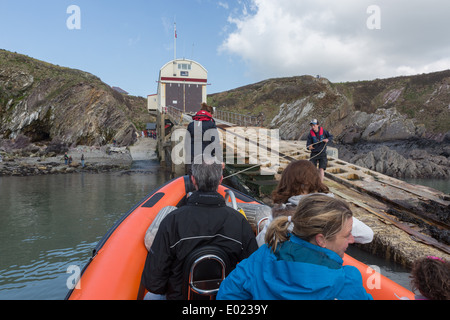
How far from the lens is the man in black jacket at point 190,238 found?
2021mm

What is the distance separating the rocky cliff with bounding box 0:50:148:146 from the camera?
32.3 m

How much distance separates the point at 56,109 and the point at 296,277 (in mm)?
38243

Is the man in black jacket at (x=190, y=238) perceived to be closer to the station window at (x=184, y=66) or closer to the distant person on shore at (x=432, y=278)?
the distant person on shore at (x=432, y=278)

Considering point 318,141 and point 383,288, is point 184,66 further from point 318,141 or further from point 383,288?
point 383,288

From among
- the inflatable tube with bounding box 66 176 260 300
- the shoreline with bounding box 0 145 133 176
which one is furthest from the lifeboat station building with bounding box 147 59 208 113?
the inflatable tube with bounding box 66 176 260 300

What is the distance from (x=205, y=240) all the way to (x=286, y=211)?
750 millimetres

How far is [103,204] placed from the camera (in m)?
11.4

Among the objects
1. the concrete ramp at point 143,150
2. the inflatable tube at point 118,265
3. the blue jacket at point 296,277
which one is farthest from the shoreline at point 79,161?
the blue jacket at point 296,277

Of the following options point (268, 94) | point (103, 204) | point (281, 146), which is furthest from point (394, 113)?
point (103, 204)

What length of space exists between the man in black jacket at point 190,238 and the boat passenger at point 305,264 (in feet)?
1.79

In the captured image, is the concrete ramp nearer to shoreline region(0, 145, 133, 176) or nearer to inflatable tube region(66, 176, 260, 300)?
shoreline region(0, 145, 133, 176)

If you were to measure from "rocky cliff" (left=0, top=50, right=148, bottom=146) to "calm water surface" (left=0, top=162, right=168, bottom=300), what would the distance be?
17673 mm

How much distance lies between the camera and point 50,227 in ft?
27.5
